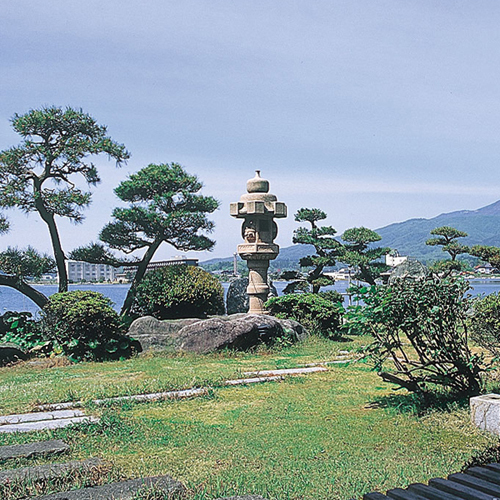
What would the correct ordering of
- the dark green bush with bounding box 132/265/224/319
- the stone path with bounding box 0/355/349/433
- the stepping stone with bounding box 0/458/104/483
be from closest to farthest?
the stepping stone with bounding box 0/458/104/483 → the stone path with bounding box 0/355/349/433 → the dark green bush with bounding box 132/265/224/319

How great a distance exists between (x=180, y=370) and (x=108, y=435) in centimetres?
348

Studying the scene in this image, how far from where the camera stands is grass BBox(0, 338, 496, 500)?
379 centimetres

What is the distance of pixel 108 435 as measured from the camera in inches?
194

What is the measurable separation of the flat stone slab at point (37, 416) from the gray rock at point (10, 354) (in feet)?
14.6

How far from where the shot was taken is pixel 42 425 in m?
5.28

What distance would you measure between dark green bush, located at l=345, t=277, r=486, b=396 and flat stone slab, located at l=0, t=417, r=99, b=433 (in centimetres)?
288

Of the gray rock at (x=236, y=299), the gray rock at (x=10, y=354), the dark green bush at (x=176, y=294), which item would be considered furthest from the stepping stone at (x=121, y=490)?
the gray rock at (x=236, y=299)

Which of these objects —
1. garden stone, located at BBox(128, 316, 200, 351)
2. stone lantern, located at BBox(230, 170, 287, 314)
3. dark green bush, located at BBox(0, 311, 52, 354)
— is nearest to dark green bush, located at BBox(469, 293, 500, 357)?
garden stone, located at BBox(128, 316, 200, 351)

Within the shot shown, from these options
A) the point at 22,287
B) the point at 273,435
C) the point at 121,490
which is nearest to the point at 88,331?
the point at 22,287

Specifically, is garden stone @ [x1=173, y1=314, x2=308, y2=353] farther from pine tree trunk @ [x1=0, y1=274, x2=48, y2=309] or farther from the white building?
the white building

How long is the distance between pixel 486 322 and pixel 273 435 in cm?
349

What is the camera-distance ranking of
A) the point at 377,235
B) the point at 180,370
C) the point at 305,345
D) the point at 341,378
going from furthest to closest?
the point at 377,235
the point at 305,345
the point at 180,370
the point at 341,378

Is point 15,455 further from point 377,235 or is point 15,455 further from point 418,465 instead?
point 377,235

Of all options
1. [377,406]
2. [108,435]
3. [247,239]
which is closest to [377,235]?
[247,239]
